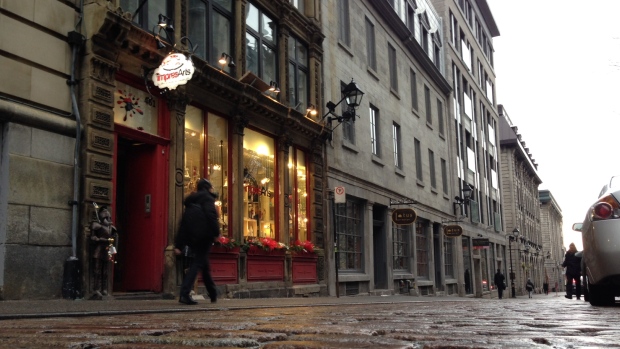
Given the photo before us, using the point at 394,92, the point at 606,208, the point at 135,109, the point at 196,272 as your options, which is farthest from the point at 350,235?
the point at 606,208

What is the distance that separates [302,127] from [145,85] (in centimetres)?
652

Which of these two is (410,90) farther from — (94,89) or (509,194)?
(509,194)

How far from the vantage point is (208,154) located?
1457cm

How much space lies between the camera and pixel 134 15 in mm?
11898

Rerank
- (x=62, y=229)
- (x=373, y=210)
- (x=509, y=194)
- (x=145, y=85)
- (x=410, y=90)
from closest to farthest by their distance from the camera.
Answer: (x=62, y=229) < (x=145, y=85) < (x=373, y=210) < (x=410, y=90) < (x=509, y=194)

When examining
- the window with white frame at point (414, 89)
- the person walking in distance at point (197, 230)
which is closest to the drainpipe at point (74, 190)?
the person walking in distance at point (197, 230)

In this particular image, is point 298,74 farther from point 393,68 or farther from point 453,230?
point 453,230

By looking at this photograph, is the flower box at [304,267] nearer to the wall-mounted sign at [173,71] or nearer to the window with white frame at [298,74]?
the window with white frame at [298,74]

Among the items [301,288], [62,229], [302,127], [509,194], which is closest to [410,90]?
[302,127]

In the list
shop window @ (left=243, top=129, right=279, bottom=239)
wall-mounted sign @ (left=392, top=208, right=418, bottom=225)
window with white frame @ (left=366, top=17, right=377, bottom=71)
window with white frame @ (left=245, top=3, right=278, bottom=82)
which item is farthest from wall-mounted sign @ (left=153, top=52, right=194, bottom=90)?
window with white frame @ (left=366, top=17, right=377, bottom=71)

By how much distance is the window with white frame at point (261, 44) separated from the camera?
55.0 ft

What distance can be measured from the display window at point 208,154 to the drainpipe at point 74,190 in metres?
2.93

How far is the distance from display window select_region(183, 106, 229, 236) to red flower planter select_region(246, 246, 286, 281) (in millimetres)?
1035

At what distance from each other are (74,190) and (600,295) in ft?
26.4
